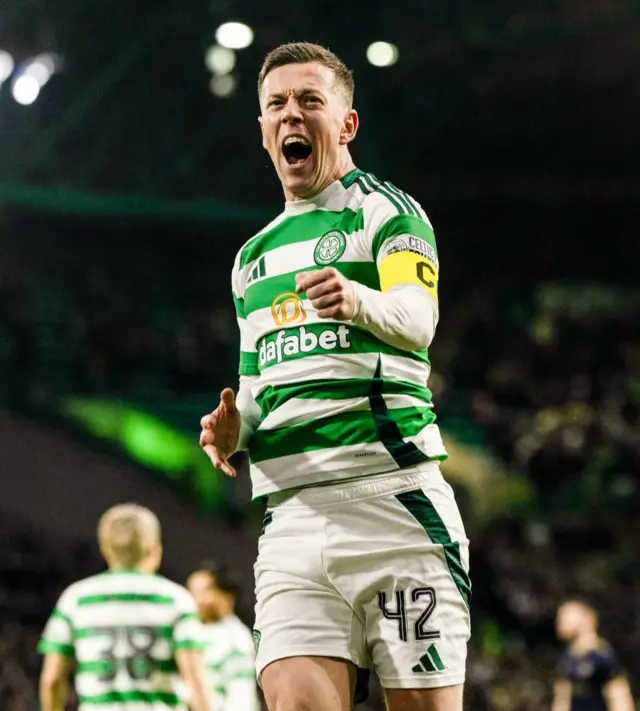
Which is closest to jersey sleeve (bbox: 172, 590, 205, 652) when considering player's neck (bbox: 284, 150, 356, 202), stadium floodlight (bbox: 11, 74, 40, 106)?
player's neck (bbox: 284, 150, 356, 202)

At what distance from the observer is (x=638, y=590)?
35.7 feet

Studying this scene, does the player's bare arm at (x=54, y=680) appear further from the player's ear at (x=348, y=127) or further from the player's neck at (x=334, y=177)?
the player's ear at (x=348, y=127)

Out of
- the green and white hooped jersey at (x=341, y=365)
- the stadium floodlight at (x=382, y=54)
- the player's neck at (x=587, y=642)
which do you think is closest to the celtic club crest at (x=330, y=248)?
the green and white hooped jersey at (x=341, y=365)

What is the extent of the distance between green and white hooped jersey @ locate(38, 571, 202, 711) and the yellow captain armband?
2220 millimetres

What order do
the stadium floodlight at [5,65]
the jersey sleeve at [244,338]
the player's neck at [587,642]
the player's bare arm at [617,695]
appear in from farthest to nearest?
the stadium floodlight at [5,65] < the player's neck at [587,642] < the player's bare arm at [617,695] < the jersey sleeve at [244,338]

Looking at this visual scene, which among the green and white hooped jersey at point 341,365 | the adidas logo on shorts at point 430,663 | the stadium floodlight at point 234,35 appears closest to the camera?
the adidas logo on shorts at point 430,663

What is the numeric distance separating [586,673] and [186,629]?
127 inches

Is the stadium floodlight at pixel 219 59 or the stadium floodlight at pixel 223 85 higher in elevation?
the stadium floodlight at pixel 219 59

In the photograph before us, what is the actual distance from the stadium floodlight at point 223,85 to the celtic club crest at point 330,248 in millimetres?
11121

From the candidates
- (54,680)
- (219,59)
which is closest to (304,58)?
(54,680)

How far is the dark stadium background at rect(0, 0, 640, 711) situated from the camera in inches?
440

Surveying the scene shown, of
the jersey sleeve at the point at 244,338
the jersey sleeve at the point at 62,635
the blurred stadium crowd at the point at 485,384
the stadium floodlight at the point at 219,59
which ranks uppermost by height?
the stadium floodlight at the point at 219,59

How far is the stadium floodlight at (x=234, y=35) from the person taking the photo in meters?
12.5

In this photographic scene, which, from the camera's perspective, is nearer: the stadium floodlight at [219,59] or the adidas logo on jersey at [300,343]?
the adidas logo on jersey at [300,343]
